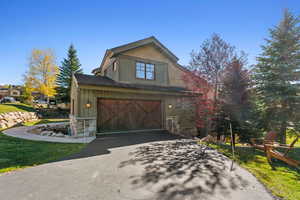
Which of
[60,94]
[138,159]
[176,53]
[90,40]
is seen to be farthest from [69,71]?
[138,159]

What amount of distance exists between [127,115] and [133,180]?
20.8 ft

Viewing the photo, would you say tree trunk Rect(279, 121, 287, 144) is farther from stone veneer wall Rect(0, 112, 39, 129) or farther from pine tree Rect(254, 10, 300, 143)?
stone veneer wall Rect(0, 112, 39, 129)

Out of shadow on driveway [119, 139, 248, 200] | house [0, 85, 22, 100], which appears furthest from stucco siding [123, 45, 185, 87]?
house [0, 85, 22, 100]

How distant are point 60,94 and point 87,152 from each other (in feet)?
73.6

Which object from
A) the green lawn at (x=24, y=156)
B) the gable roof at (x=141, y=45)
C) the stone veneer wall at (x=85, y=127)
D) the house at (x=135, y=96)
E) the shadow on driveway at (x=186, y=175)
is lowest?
the shadow on driveway at (x=186, y=175)

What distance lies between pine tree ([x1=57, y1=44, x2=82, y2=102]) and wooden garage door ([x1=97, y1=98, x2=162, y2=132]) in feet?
60.4

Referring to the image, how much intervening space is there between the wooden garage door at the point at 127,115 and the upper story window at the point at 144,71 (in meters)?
2.04

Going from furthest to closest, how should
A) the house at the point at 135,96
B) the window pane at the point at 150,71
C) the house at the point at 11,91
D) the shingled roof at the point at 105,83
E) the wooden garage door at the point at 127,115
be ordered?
the house at the point at 11,91, the window pane at the point at 150,71, the wooden garage door at the point at 127,115, the house at the point at 135,96, the shingled roof at the point at 105,83

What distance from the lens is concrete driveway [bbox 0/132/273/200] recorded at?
102 inches

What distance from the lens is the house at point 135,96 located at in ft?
26.3

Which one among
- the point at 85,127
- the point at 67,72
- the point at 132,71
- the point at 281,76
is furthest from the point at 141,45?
the point at 67,72

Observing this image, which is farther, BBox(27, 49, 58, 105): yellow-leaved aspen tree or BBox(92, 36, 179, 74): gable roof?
BBox(27, 49, 58, 105): yellow-leaved aspen tree

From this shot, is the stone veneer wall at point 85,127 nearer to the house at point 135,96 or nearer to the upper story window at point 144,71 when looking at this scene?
the house at point 135,96

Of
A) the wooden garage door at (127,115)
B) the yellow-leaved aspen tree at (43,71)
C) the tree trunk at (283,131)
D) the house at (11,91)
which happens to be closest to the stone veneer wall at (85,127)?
the wooden garage door at (127,115)
